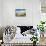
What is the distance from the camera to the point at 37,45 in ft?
15.0

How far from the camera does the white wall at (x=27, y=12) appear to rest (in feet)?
15.5

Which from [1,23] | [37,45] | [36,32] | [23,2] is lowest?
[37,45]

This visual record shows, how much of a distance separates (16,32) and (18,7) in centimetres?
96

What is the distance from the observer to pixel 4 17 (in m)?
4.78

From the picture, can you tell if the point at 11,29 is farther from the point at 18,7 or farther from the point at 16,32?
the point at 18,7

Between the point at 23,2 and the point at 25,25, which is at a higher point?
the point at 23,2

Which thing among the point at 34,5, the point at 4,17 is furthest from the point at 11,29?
the point at 34,5

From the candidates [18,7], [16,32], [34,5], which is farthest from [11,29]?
[34,5]

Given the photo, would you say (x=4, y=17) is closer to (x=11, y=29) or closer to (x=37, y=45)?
(x=11, y=29)

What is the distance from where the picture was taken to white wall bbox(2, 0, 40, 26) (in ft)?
15.5

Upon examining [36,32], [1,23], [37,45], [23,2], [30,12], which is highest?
[23,2]

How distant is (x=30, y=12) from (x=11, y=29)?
968mm

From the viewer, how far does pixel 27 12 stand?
4.77 m

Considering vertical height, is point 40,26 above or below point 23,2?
below
